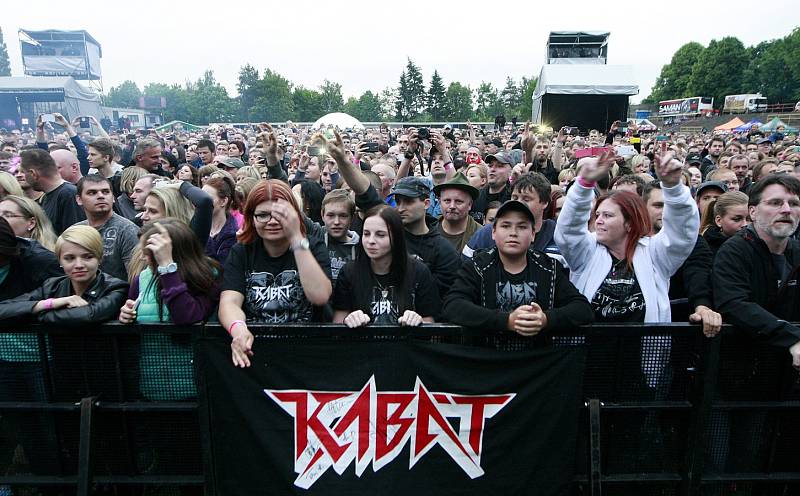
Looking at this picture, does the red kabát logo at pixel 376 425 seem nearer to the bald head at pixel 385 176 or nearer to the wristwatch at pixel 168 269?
the wristwatch at pixel 168 269

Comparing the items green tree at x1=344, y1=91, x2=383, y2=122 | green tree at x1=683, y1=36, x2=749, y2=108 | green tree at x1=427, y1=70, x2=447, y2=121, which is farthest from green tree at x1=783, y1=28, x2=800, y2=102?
green tree at x1=344, y1=91, x2=383, y2=122

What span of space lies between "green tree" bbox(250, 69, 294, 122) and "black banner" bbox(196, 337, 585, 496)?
87.3 metres

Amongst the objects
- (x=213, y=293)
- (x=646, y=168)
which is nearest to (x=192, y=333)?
(x=213, y=293)

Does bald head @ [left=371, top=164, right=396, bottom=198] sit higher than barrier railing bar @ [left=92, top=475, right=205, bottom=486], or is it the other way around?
bald head @ [left=371, top=164, right=396, bottom=198]

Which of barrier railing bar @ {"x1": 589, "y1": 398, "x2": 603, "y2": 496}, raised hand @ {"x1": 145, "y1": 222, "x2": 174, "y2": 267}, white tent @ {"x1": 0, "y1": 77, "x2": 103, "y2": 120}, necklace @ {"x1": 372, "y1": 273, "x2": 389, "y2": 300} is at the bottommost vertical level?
barrier railing bar @ {"x1": 589, "y1": 398, "x2": 603, "y2": 496}

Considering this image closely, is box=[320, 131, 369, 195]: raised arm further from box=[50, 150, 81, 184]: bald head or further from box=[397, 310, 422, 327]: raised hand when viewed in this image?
box=[50, 150, 81, 184]: bald head

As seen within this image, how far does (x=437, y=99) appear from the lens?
292 ft

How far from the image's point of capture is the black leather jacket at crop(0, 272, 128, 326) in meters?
2.68

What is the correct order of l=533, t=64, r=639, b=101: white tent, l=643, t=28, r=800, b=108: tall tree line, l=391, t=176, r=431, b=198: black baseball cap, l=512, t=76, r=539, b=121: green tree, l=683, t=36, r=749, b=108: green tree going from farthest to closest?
l=683, t=36, r=749, b=108: green tree
l=512, t=76, r=539, b=121: green tree
l=643, t=28, r=800, b=108: tall tree line
l=533, t=64, r=639, b=101: white tent
l=391, t=176, r=431, b=198: black baseball cap

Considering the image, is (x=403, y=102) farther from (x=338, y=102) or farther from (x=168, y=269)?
(x=168, y=269)

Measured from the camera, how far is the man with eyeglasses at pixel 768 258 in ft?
9.64

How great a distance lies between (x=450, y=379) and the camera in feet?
8.92

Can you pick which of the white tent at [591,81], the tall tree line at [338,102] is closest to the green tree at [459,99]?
the tall tree line at [338,102]

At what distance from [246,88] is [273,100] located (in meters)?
12.6
